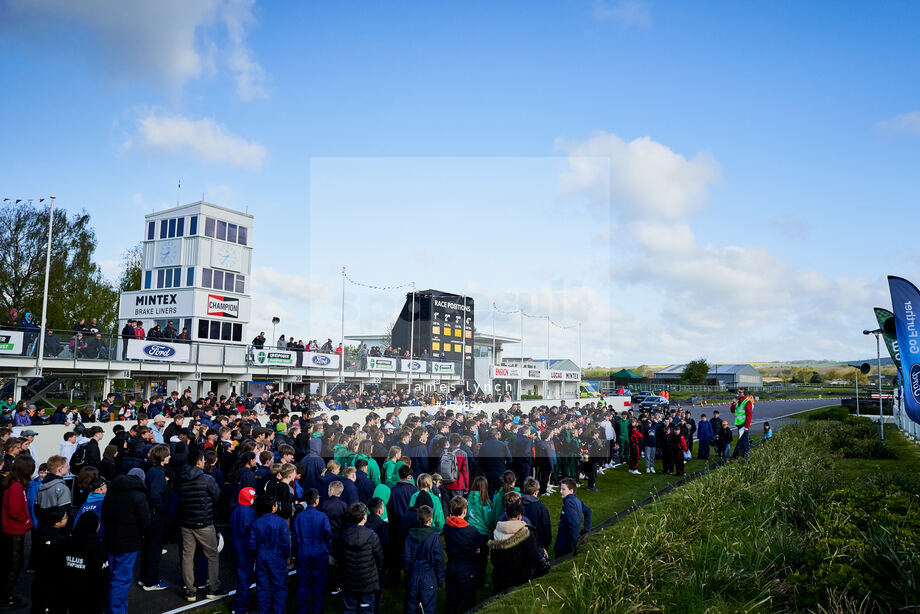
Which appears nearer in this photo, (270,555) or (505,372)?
(270,555)

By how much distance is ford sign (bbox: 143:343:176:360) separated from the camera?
25516 millimetres

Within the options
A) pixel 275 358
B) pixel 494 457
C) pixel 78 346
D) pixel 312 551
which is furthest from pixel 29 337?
pixel 312 551

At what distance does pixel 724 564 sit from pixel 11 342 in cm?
2363

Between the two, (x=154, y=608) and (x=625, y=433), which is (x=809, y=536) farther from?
(x=625, y=433)

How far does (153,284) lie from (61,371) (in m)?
10.6

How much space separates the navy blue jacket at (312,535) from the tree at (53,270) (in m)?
33.8

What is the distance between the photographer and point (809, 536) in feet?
24.1

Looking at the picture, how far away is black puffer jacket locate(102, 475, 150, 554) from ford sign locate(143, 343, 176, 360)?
807 inches

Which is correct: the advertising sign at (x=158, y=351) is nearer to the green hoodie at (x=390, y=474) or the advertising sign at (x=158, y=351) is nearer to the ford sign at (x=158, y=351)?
the ford sign at (x=158, y=351)

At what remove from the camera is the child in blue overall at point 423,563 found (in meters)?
6.69

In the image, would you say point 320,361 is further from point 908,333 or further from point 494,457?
point 908,333

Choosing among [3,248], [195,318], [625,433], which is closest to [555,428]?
[625,433]

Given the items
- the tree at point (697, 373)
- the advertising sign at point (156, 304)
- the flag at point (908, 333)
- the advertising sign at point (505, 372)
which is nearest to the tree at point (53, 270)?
the advertising sign at point (156, 304)

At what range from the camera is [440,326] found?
51000 mm
